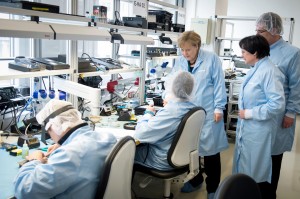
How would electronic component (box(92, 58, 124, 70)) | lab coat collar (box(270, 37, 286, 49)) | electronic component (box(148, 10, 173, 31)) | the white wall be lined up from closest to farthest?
1. lab coat collar (box(270, 37, 286, 49))
2. electronic component (box(92, 58, 124, 70))
3. electronic component (box(148, 10, 173, 31))
4. the white wall

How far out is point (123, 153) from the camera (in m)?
1.30

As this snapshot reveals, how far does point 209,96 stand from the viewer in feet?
8.36

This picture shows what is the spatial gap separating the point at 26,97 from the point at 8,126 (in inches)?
11.0

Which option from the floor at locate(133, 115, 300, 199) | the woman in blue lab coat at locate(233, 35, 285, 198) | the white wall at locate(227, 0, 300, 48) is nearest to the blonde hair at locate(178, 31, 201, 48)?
the woman in blue lab coat at locate(233, 35, 285, 198)

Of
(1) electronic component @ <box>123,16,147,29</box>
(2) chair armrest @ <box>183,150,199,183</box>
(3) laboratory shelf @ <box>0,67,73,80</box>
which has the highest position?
(1) electronic component @ <box>123,16,147,29</box>

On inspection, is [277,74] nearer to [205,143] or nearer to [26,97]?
[205,143]

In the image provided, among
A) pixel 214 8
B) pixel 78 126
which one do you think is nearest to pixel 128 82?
pixel 78 126

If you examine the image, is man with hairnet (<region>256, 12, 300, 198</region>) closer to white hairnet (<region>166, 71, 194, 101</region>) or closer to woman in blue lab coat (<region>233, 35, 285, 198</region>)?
woman in blue lab coat (<region>233, 35, 285, 198</region>)

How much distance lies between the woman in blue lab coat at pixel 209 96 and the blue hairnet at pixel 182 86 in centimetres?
48

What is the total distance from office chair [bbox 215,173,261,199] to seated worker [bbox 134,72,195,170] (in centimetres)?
88

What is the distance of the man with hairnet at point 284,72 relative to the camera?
7.41 ft

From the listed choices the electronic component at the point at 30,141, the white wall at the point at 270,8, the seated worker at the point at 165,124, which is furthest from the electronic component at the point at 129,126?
the white wall at the point at 270,8

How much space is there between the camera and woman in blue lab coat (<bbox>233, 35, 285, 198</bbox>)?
81.8 inches

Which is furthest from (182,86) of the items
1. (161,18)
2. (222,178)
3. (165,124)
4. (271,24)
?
(161,18)
